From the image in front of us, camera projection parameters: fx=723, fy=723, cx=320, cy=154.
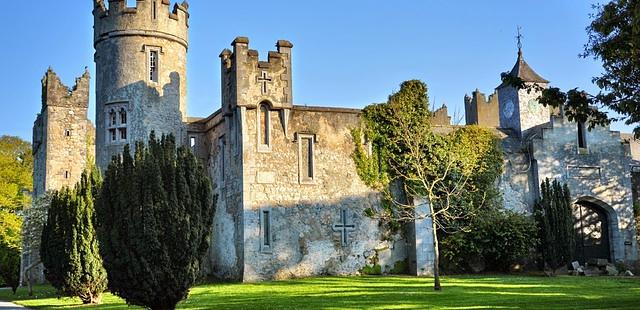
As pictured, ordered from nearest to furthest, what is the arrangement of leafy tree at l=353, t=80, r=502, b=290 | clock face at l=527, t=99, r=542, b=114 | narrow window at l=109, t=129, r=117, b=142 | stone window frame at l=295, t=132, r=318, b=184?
stone window frame at l=295, t=132, r=318, b=184 < leafy tree at l=353, t=80, r=502, b=290 < narrow window at l=109, t=129, r=117, b=142 < clock face at l=527, t=99, r=542, b=114

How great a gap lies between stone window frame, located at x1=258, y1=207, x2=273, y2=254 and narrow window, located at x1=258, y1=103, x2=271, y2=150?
2522 mm

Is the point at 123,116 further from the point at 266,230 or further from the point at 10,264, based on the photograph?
the point at 10,264

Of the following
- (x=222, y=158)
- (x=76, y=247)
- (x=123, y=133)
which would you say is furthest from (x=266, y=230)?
(x=123, y=133)

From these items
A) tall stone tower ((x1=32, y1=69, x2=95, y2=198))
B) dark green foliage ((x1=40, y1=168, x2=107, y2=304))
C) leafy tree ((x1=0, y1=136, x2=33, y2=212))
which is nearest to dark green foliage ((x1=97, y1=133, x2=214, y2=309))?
dark green foliage ((x1=40, y1=168, x2=107, y2=304))

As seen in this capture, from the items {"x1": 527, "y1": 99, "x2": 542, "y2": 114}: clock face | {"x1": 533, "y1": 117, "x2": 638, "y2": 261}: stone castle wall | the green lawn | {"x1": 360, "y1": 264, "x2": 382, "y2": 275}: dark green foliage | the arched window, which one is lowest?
the green lawn

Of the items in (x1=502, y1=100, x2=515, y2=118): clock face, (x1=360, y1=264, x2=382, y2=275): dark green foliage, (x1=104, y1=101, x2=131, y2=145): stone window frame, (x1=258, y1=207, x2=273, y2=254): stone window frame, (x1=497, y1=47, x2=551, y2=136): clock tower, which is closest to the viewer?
(x1=258, y1=207, x2=273, y2=254): stone window frame

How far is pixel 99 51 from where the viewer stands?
1259 inches

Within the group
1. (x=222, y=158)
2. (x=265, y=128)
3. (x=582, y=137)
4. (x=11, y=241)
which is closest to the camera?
(x=265, y=128)

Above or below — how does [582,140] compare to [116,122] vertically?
below

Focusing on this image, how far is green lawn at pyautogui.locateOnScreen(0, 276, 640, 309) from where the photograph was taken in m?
16.5

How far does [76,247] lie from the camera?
2266 cm

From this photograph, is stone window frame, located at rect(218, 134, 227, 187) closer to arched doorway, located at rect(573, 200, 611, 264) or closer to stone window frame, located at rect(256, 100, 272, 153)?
stone window frame, located at rect(256, 100, 272, 153)

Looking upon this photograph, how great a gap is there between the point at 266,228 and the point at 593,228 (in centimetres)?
1528

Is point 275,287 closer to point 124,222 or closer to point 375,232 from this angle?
point 375,232
